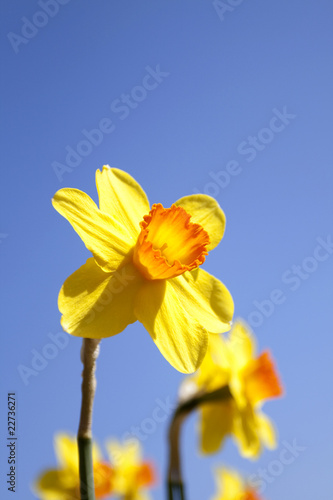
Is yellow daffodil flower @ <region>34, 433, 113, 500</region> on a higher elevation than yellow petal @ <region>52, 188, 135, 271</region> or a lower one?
lower

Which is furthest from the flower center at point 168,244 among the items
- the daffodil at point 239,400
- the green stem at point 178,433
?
the daffodil at point 239,400

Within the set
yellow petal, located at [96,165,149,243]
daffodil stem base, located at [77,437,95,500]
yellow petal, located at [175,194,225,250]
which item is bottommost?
daffodil stem base, located at [77,437,95,500]

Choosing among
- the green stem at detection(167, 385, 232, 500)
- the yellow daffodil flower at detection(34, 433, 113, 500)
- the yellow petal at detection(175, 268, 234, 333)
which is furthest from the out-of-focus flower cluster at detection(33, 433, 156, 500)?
the yellow petal at detection(175, 268, 234, 333)

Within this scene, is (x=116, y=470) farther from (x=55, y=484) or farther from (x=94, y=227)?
(x=94, y=227)

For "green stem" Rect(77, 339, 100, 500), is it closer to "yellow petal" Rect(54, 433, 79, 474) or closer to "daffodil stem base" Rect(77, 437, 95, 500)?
"daffodil stem base" Rect(77, 437, 95, 500)

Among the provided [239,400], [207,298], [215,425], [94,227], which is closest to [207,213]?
A: [207,298]

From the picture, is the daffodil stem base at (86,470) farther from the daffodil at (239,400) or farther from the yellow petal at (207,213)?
the daffodil at (239,400)
